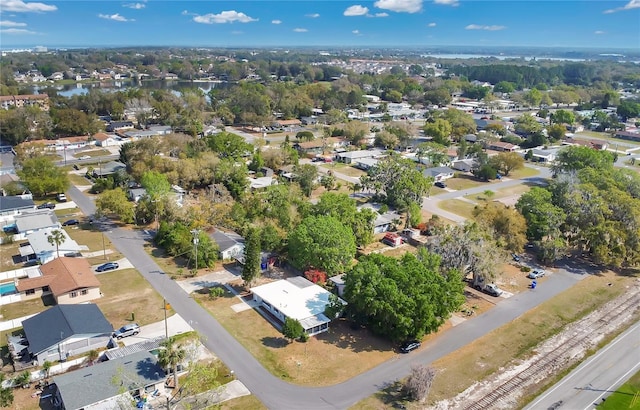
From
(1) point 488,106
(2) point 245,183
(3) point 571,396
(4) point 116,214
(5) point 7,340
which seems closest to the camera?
(3) point 571,396

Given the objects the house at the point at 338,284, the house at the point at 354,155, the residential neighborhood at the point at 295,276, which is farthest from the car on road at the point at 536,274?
the house at the point at 354,155

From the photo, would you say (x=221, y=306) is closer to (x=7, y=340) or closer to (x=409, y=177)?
(x=7, y=340)

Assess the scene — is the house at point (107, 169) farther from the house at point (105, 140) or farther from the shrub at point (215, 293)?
the shrub at point (215, 293)

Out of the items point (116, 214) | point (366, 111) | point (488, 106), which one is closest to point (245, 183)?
point (116, 214)

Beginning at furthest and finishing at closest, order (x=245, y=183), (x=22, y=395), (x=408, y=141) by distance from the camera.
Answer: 1. (x=408, y=141)
2. (x=245, y=183)
3. (x=22, y=395)

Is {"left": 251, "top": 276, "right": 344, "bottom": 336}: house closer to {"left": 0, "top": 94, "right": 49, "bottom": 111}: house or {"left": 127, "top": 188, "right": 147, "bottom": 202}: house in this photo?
{"left": 127, "top": 188, "right": 147, "bottom": 202}: house

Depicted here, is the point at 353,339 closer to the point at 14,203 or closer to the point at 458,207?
the point at 458,207

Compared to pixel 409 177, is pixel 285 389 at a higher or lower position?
lower

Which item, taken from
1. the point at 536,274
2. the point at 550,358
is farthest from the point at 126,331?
the point at 536,274
